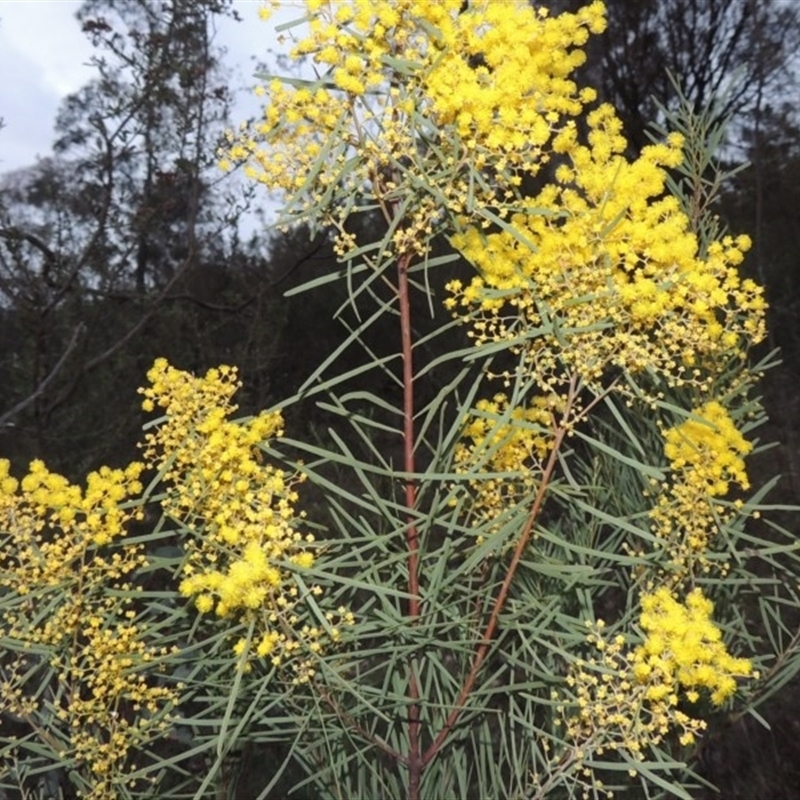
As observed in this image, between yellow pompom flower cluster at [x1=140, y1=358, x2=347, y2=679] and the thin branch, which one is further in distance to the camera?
the thin branch

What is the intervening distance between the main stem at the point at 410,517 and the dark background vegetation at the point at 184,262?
28 cm

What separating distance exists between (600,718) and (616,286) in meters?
0.22

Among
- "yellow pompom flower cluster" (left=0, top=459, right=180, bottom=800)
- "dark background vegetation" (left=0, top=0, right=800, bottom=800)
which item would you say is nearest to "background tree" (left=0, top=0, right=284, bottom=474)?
"dark background vegetation" (left=0, top=0, right=800, bottom=800)

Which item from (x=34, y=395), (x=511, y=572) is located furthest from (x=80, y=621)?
(x=34, y=395)

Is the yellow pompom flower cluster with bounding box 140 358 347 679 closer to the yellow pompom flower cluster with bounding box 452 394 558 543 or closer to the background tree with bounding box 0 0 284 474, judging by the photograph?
the yellow pompom flower cluster with bounding box 452 394 558 543

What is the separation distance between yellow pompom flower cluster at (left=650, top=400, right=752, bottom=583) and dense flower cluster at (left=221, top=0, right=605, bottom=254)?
0.66ft

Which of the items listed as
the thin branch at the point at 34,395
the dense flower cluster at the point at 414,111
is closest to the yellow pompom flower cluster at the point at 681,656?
the dense flower cluster at the point at 414,111

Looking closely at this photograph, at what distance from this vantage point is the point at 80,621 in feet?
1.65

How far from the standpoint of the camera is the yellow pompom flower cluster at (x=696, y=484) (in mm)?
553

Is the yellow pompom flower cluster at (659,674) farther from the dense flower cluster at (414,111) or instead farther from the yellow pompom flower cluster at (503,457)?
the dense flower cluster at (414,111)

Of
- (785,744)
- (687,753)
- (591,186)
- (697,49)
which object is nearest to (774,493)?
(785,744)

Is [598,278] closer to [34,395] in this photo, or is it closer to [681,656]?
[681,656]

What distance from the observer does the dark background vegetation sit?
1430 millimetres

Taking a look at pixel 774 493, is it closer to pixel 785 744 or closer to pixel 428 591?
pixel 785 744
